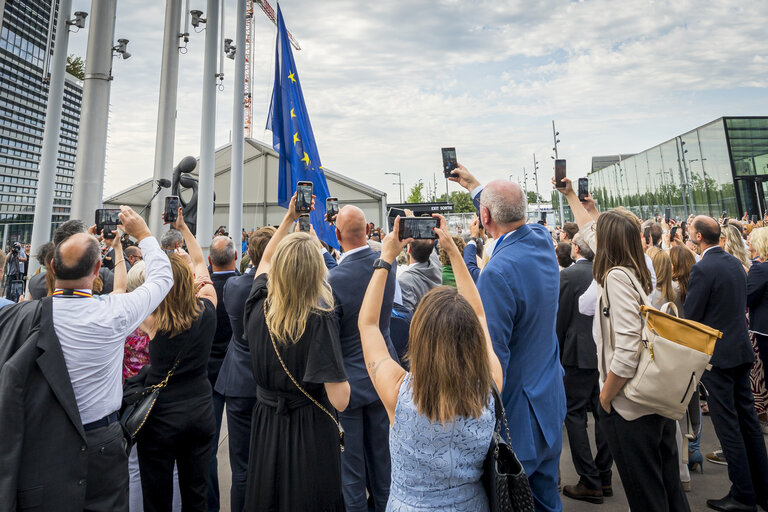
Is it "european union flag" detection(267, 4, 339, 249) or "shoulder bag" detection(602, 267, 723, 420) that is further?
"european union flag" detection(267, 4, 339, 249)

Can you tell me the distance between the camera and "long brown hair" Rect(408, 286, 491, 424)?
1577mm

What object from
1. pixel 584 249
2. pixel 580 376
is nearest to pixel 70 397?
pixel 580 376

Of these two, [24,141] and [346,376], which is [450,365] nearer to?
[346,376]

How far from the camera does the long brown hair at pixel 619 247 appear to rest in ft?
9.48

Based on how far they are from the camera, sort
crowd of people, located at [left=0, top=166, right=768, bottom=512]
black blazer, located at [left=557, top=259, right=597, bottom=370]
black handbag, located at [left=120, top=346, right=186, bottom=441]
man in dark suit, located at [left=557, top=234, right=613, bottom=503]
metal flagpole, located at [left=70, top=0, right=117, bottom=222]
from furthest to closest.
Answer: metal flagpole, located at [left=70, top=0, right=117, bottom=222], black blazer, located at [left=557, top=259, right=597, bottom=370], man in dark suit, located at [left=557, top=234, right=613, bottom=503], black handbag, located at [left=120, top=346, right=186, bottom=441], crowd of people, located at [left=0, top=166, right=768, bottom=512]

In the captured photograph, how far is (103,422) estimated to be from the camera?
2.43 metres

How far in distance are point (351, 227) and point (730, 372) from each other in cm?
353

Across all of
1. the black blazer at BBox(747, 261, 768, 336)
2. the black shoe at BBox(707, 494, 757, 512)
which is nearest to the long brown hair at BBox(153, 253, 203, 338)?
the black shoe at BBox(707, 494, 757, 512)

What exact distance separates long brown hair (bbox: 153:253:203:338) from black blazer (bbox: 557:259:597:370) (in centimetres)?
339

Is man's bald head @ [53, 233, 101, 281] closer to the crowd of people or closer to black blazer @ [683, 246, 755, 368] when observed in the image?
the crowd of people

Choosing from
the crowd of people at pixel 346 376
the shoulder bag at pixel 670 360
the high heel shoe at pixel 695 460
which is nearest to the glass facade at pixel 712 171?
the high heel shoe at pixel 695 460

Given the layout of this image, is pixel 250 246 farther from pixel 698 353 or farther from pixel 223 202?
pixel 223 202

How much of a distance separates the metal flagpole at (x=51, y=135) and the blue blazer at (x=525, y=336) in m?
9.49

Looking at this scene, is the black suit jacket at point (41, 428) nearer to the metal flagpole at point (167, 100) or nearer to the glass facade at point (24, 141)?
the metal flagpole at point (167, 100)
